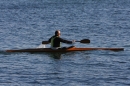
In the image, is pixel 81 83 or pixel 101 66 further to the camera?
pixel 101 66

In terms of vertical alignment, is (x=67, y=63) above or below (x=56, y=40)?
below

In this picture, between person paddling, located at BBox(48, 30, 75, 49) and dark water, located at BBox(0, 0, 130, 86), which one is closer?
dark water, located at BBox(0, 0, 130, 86)

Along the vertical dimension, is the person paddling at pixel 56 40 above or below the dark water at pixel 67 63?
above

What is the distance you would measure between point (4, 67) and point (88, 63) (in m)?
5.03

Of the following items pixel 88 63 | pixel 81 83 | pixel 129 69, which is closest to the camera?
pixel 81 83

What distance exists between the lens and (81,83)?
28.7 m

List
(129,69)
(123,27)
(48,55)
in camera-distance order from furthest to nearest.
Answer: (123,27) → (48,55) → (129,69)

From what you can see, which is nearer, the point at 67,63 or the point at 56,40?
the point at 67,63

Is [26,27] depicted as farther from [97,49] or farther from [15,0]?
[15,0]

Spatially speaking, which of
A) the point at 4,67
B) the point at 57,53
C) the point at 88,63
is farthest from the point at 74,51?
the point at 4,67

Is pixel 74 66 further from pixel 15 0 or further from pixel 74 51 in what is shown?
pixel 15 0

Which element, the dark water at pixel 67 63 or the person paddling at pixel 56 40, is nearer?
the dark water at pixel 67 63

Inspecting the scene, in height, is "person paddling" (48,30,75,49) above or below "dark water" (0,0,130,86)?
above

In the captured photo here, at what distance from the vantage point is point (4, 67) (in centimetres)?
3316
